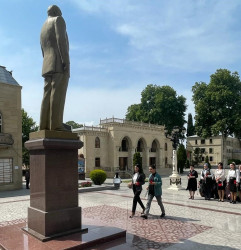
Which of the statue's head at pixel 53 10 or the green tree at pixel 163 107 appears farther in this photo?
the green tree at pixel 163 107

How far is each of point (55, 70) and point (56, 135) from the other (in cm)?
171

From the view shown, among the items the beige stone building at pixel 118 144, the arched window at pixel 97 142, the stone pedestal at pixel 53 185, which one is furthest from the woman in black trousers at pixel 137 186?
the arched window at pixel 97 142

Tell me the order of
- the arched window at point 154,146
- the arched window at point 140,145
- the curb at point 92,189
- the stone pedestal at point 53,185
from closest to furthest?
the stone pedestal at point 53,185 < the curb at point 92,189 < the arched window at point 140,145 < the arched window at point 154,146

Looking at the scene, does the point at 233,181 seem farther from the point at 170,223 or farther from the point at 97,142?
the point at 97,142

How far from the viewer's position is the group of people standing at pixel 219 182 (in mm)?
12758

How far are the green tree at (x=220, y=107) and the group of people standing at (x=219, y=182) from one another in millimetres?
29950

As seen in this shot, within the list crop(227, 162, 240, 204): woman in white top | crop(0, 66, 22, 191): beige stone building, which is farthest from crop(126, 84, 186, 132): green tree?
crop(227, 162, 240, 204): woman in white top

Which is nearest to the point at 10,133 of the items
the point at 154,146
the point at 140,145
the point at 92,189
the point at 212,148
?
the point at 92,189

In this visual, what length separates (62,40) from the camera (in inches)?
283

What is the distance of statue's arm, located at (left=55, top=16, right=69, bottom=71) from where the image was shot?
23.6ft

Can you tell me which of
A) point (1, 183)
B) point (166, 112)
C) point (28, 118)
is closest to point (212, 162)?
point (166, 112)

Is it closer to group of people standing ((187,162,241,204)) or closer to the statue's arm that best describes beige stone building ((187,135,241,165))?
group of people standing ((187,162,241,204))

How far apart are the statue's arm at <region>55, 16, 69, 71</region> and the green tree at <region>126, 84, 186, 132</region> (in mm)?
45813

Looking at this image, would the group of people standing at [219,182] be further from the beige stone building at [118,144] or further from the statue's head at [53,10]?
the beige stone building at [118,144]
